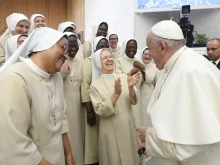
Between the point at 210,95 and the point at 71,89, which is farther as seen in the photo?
the point at 71,89

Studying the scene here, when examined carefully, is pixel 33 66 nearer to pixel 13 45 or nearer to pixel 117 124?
pixel 13 45

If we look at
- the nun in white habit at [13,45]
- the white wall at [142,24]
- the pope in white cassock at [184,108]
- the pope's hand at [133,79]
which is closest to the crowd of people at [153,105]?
the pope in white cassock at [184,108]

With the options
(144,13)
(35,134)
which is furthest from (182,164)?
(144,13)

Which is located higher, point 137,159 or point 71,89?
point 71,89

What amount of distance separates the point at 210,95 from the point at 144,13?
7731 millimetres

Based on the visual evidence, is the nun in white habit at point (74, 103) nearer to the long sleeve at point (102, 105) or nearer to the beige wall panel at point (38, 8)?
the long sleeve at point (102, 105)

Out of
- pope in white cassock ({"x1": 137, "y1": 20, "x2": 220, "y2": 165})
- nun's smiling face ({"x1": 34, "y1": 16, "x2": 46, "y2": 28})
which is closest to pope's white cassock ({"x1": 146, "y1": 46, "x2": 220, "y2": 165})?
pope in white cassock ({"x1": 137, "y1": 20, "x2": 220, "y2": 165})

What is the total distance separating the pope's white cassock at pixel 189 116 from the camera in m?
1.68

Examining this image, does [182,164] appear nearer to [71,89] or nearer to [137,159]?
[137,159]

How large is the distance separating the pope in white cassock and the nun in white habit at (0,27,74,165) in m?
0.65

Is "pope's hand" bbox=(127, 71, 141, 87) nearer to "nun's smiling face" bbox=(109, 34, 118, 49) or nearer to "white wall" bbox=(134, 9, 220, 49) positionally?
"nun's smiling face" bbox=(109, 34, 118, 49)

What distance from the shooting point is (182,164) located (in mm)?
1967

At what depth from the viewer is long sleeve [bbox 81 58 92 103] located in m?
3.61

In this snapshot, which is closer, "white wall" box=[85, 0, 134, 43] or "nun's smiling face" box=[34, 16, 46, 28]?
"nun's smiling face" box=[34, 16, 46, 28]
